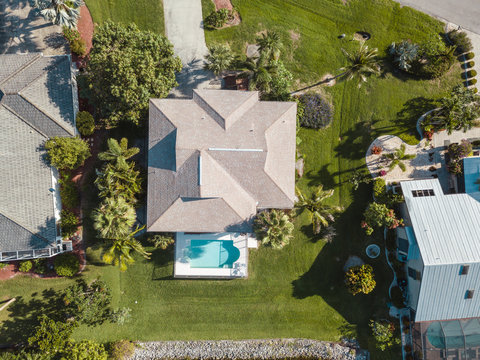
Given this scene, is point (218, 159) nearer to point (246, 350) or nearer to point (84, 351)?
point (246, 350)

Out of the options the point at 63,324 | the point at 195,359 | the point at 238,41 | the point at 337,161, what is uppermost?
the point at 238,41

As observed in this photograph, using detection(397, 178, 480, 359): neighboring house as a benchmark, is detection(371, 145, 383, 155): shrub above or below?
above

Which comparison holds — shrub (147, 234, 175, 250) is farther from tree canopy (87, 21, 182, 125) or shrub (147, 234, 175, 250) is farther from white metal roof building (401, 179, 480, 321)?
white metal roof building (401, 179, 480, 321)

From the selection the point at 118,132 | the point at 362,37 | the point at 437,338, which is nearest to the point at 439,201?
the point at 437,338

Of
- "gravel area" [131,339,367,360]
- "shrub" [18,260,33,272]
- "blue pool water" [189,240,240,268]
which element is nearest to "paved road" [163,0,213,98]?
"blue pool water" [189,240,240,268]

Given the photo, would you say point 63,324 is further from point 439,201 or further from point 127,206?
point 439,201

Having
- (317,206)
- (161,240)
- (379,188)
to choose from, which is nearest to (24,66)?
(161,240)
